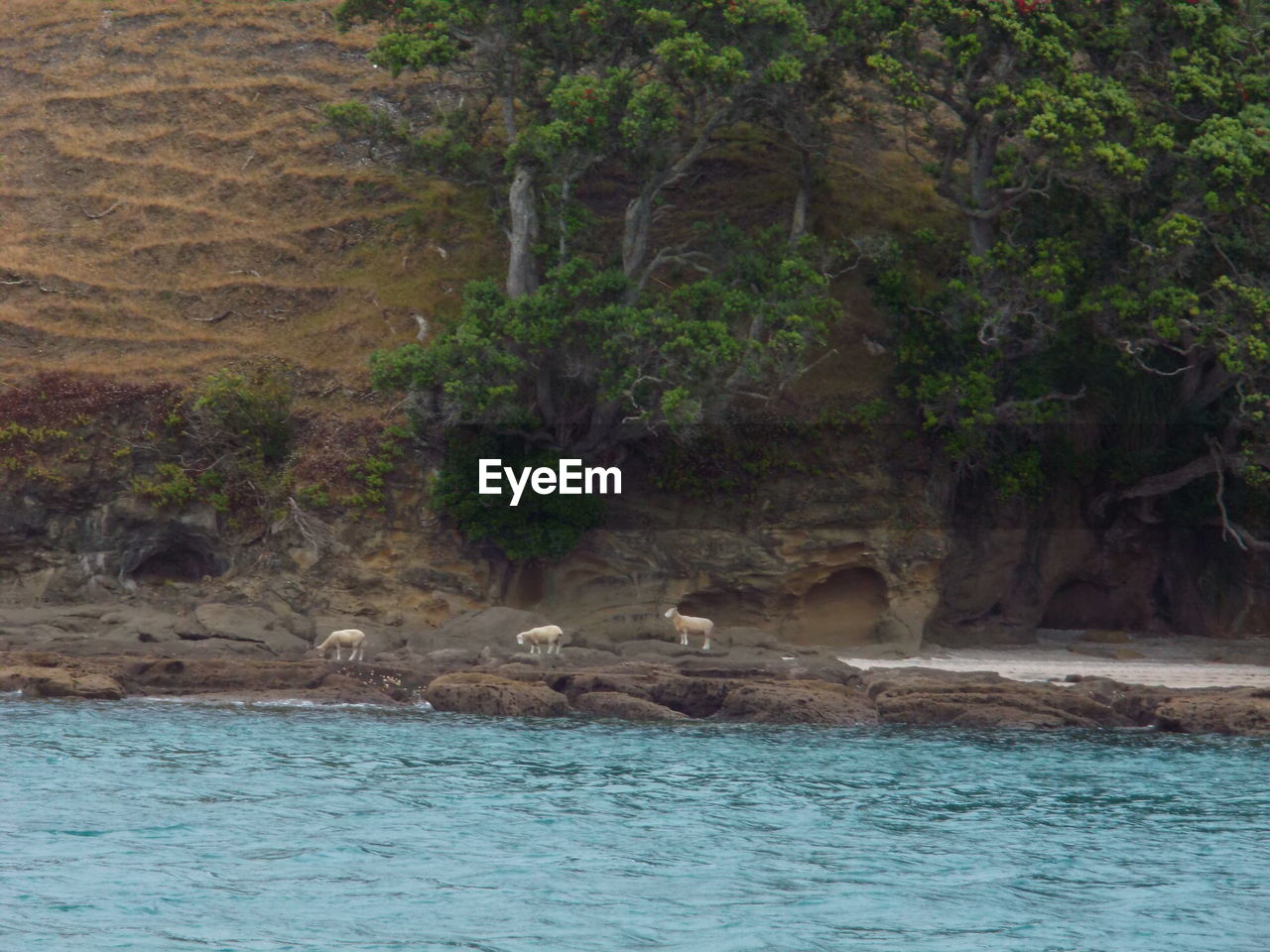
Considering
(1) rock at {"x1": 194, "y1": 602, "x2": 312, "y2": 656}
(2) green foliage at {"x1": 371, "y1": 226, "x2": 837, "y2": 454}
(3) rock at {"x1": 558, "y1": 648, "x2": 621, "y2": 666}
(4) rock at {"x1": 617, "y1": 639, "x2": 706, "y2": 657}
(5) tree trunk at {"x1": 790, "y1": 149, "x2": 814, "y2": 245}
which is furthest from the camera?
(5) tree trunk at {"x1": 790, "y1": 149, "x2": 814, "y2": 245}

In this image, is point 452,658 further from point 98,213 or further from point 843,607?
point 98,213

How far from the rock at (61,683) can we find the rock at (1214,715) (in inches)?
719

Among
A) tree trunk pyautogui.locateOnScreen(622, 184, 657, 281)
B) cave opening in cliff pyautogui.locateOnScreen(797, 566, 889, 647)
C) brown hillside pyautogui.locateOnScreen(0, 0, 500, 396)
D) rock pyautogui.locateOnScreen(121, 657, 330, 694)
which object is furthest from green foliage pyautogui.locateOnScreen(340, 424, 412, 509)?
cave opening in cliff pyautogui.locateOnScreen(797, 566, 889, 647)

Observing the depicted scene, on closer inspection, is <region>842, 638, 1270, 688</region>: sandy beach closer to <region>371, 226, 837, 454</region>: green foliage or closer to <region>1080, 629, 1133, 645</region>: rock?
<region>1080, 629, 1133, 645</region>: rock

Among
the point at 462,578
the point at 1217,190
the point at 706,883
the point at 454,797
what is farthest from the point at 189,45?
the point at 706,883

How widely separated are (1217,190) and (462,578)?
1739 centimetres

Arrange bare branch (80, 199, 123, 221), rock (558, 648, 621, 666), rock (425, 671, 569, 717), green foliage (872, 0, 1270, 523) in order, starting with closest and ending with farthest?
rock (425, 671, 569, 717) < rock (558, 648, 621, 666) < green foliage (872, 0, 1270, 523) < bare branch (80, 199, 123, 221)

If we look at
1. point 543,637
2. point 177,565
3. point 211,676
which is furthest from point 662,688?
point 177,565

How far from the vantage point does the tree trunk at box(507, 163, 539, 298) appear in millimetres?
33750

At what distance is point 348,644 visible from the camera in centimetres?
2988

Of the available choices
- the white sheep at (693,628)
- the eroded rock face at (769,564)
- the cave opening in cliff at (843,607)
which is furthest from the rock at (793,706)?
the cave opening in cliff at (843,607)

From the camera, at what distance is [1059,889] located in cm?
1659

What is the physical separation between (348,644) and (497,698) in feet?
14.7

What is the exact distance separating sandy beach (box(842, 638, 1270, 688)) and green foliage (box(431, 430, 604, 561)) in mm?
6400
